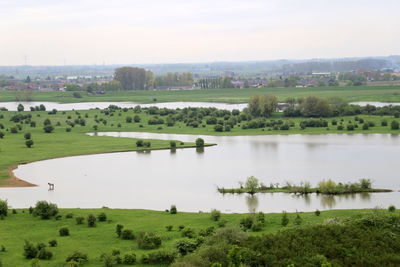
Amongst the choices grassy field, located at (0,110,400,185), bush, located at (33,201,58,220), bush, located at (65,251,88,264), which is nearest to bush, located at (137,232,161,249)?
bush, located at (65,251,88,264)

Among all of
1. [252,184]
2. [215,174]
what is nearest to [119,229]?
[252,184]

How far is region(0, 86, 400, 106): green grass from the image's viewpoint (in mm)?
108438

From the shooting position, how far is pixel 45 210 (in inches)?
1198

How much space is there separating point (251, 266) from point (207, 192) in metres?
15.7

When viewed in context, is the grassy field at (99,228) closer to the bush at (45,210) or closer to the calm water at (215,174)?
the bush at (45,210)

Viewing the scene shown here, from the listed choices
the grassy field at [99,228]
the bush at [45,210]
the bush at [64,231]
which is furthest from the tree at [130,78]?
the bush at [64,231]

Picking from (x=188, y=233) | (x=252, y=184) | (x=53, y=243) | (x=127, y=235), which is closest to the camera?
(x=53, y=243)

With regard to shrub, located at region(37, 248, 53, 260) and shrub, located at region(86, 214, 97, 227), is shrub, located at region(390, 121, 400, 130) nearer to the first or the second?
shrub, located at region(86, 214, 97, 227)

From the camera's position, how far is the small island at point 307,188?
36.2 m

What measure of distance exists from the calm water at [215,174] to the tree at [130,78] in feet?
299

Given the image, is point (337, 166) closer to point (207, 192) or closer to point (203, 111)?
point (207, 192)

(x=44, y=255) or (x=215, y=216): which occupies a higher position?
(x=215, y=216)

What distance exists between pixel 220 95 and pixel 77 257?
103007 mm

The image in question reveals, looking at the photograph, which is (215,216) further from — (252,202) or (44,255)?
(44,255)
